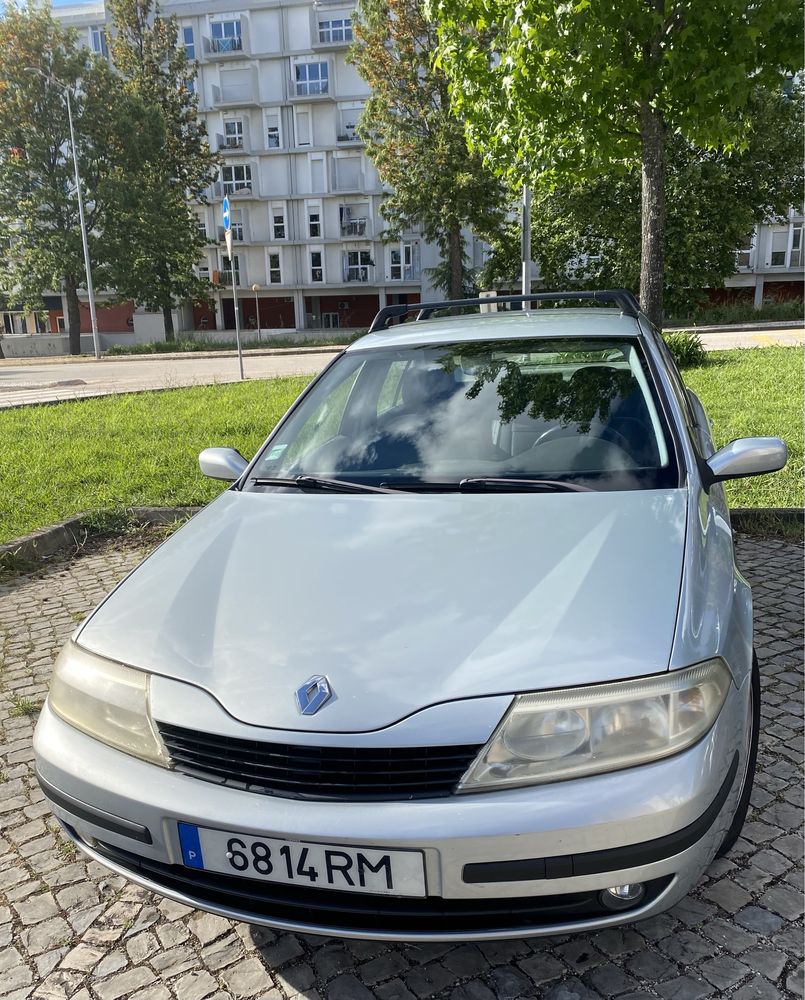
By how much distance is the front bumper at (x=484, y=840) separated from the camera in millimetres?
1637

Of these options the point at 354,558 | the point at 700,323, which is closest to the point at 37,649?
the point at 354,558

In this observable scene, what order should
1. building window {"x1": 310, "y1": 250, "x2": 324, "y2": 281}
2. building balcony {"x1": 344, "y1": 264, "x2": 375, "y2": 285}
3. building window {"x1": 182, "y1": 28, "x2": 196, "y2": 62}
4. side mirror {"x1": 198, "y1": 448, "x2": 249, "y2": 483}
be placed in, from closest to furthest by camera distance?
side mirror {"x1": 198, "y1": 448, "x2": 249, "y2": 483}, building window {"x1": 182, "y1": 28, "x2": 196, "y2": 62}, building balcony {"x1": 344, "y1": 264, "x2": 375, "y2": 285}, building window {"x1": 310, "y1": 250, "x2": 324, "y2": 281}

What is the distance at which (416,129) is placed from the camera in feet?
106

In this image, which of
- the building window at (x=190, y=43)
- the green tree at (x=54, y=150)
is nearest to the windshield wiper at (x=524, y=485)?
the green tree at (x=54, y=150)

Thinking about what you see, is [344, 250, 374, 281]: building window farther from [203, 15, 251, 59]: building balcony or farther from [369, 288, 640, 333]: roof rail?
[369, 288, 640, 333]: roof rail

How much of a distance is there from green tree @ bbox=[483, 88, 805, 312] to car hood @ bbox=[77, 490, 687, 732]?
29.2 metres

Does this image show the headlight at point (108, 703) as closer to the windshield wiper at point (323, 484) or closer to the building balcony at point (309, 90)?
the windshield wiper at point (323, 484)

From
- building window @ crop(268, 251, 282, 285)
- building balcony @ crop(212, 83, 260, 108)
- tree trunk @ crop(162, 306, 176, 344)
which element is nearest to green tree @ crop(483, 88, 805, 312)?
tree trunk @ crop(162, 306, 176, 344)

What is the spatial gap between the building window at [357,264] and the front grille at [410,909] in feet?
163

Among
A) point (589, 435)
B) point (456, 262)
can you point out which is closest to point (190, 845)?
point (589, 435)

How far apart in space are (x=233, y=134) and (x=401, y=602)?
52.7 meters

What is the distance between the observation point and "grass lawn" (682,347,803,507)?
6.19 meters

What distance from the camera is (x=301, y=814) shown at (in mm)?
1688

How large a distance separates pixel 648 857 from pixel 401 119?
1361 inches
